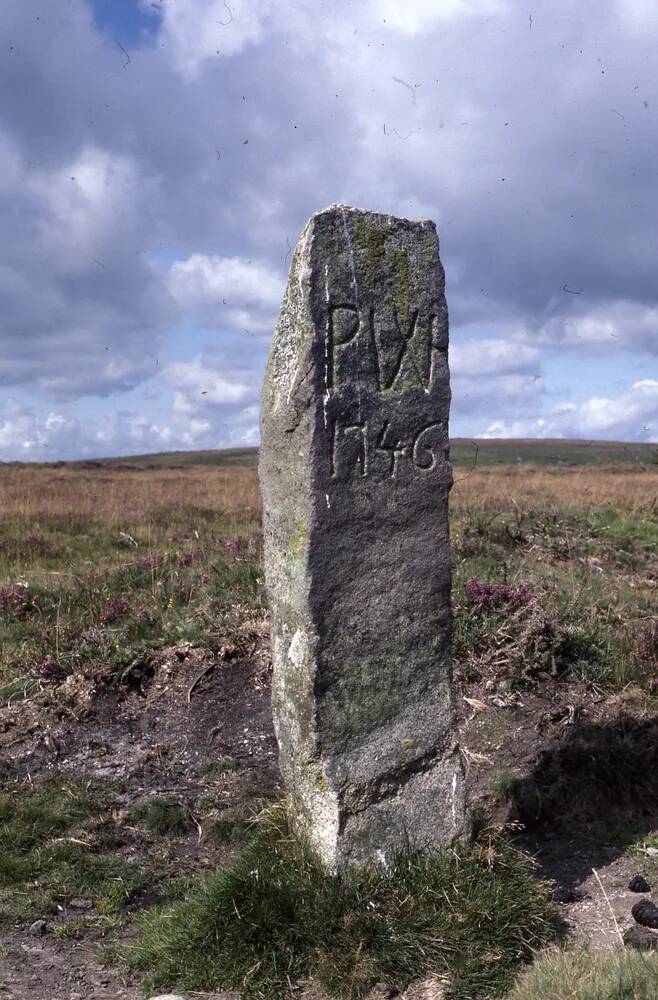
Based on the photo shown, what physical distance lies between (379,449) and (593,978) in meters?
2.44

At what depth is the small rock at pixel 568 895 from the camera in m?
4.91

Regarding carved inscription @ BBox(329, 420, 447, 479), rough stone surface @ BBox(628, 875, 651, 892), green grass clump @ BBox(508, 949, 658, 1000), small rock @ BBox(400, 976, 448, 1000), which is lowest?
rough stone surface @ BBox(628, 875, 651, 892)

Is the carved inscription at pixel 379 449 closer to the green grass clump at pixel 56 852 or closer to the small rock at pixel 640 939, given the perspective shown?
the small rock at pixel 640 939

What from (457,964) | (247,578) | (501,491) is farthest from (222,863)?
(501,491)

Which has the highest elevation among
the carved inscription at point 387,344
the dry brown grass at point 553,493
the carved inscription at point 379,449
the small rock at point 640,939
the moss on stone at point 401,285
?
the moss on stone at point 401,285

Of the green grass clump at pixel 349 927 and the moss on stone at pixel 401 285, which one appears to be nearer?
the green grass clump at pixel 349 927

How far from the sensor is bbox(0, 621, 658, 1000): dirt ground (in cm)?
551

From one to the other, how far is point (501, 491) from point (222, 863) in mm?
14317

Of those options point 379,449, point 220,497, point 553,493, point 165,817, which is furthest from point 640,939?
point 220,497

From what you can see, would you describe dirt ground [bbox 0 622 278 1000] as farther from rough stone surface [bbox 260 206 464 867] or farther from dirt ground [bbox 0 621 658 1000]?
rough stone surface [bbox 260 206 464 867]

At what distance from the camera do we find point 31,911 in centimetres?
495

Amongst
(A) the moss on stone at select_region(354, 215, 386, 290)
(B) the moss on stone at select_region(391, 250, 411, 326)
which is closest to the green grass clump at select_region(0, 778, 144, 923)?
(B) the moss on stone at select_region(391, 250, 411, 326)

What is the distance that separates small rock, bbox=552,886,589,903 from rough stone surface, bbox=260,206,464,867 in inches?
29.2

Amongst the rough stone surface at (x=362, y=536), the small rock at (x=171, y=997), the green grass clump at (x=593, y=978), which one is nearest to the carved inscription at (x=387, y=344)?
the rough stone surface at (x=362, y=536)
